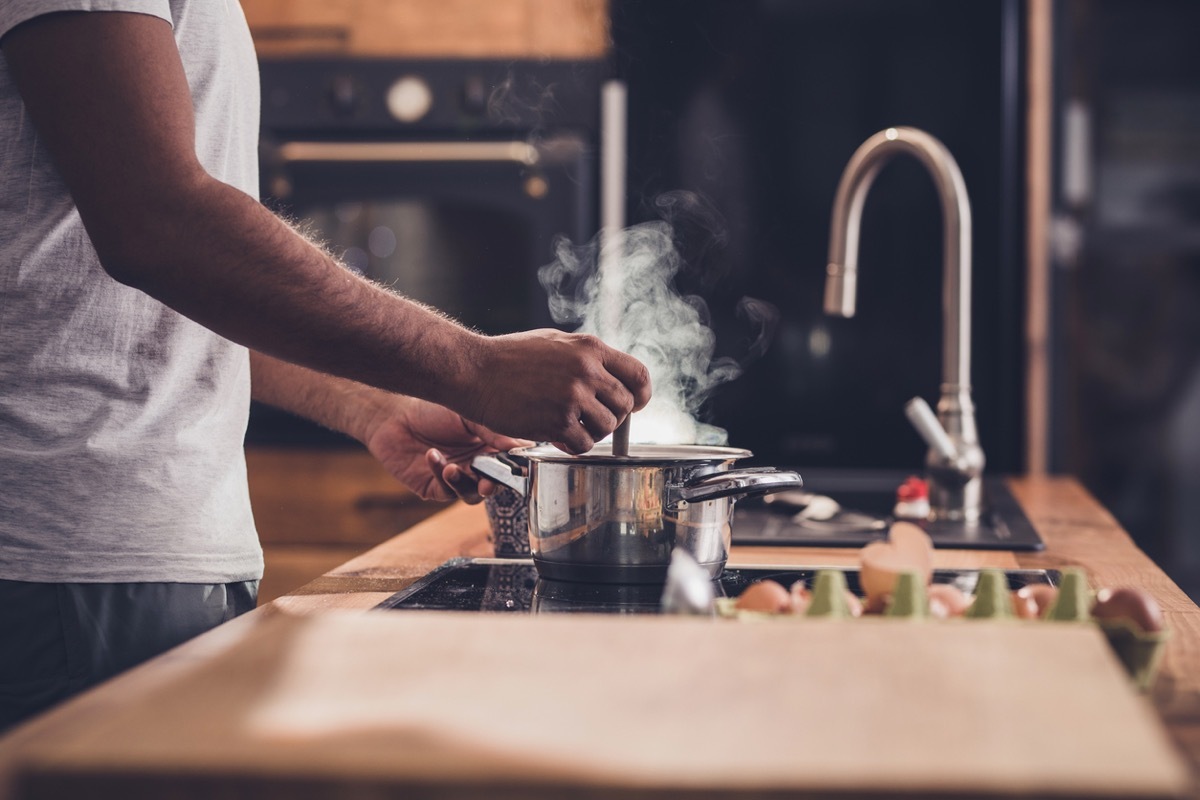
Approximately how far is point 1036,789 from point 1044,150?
2.65 m

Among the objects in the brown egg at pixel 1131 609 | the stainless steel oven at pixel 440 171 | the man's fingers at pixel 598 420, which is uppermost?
the stainless steel oven at pixel 440 171

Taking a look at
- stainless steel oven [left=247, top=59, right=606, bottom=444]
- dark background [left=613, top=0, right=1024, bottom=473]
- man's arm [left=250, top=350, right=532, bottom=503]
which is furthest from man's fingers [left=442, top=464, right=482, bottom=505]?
dark background [left=613, top=0, right=1024, bottom=473]

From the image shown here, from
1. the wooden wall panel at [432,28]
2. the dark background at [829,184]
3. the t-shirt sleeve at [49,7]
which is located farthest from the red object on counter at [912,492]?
the wooden wall panel at [432,28]

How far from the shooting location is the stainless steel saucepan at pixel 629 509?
1.01m

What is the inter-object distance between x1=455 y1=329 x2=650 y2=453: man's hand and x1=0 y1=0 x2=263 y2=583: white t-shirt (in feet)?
0.87

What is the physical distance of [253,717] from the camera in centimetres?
50

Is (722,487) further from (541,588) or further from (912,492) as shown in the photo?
(912,492)

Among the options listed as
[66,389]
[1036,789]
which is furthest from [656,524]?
[1036,789]

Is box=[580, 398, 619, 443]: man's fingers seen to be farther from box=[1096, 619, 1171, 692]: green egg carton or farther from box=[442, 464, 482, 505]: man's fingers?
box=[1096, 619, 1171, 692]: green egg carton

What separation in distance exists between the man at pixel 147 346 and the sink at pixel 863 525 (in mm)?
483

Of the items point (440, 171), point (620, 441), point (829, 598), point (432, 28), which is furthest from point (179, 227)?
point (432, 28)

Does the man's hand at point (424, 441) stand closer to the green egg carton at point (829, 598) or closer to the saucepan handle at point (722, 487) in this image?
the saucepan handle at point (722, 487)

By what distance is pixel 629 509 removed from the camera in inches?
40.1

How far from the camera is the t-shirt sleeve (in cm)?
85
